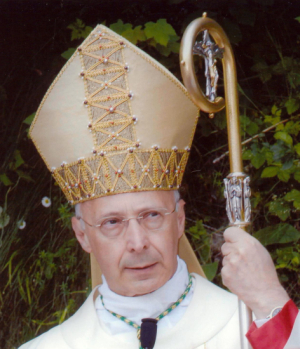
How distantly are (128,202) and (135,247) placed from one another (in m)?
0.16

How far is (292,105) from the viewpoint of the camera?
2920 mm

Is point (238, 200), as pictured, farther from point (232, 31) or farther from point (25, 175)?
point (25, 175)

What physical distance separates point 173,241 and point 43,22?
54.8 inches

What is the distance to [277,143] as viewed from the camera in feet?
9.38

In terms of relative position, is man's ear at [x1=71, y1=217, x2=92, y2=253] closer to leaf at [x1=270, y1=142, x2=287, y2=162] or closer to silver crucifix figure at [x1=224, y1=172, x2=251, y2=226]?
silver crucifix figure at [x1=224, y1=172, x2=251, y2=226]

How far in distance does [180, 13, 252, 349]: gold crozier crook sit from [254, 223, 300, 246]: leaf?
84 centimetres

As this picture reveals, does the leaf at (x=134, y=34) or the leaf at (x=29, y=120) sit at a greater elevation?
the leaf at (x=134, y=34)

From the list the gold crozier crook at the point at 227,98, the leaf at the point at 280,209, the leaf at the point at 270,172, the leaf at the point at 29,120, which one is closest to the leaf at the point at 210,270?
the leaf at the point at 280,209

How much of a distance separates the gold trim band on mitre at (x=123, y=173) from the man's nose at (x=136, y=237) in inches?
4.6

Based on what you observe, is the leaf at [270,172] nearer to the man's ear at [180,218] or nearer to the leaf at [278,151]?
the leaf at [278,151]

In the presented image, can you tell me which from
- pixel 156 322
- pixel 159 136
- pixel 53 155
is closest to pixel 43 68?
pixel 53 155

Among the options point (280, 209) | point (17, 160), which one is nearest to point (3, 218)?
point (17, 160)

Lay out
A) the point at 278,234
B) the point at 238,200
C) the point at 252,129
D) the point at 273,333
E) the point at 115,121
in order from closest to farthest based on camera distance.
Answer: the point at 273,333
the point at 238,200
the point at 115,121
the point at 278,234
the point at 252,129

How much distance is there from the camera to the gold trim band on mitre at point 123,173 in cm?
216
